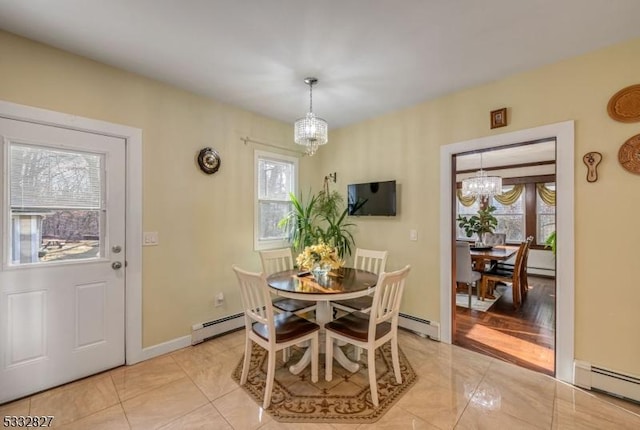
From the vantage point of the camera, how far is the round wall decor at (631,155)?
1958 mm

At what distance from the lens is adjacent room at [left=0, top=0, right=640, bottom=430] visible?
1859mm

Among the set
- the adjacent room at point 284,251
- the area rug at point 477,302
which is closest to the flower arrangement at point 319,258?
the adjacent room at point 284,251

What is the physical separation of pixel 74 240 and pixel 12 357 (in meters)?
0.87

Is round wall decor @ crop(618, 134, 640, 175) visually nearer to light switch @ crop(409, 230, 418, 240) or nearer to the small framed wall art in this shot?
the small framed wall art

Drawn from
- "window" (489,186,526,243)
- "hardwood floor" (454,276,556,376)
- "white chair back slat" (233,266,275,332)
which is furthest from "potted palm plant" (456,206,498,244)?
"white chair back slat" (233,266,275,332)

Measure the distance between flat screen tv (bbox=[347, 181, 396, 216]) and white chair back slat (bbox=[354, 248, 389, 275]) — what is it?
1.71 ft

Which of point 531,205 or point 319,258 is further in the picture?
point 531,205

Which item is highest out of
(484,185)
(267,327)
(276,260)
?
(484,185)

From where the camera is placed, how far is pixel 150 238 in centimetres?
260

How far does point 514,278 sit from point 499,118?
2.58 m

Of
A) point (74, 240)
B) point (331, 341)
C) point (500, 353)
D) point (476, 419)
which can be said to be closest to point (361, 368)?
point (331, 341)

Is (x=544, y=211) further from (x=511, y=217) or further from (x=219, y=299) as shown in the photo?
(x=219, y=299)

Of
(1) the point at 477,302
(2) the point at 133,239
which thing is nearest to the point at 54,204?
(2) the point at 133,239

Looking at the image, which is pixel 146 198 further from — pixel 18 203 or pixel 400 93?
pixel 400 93
